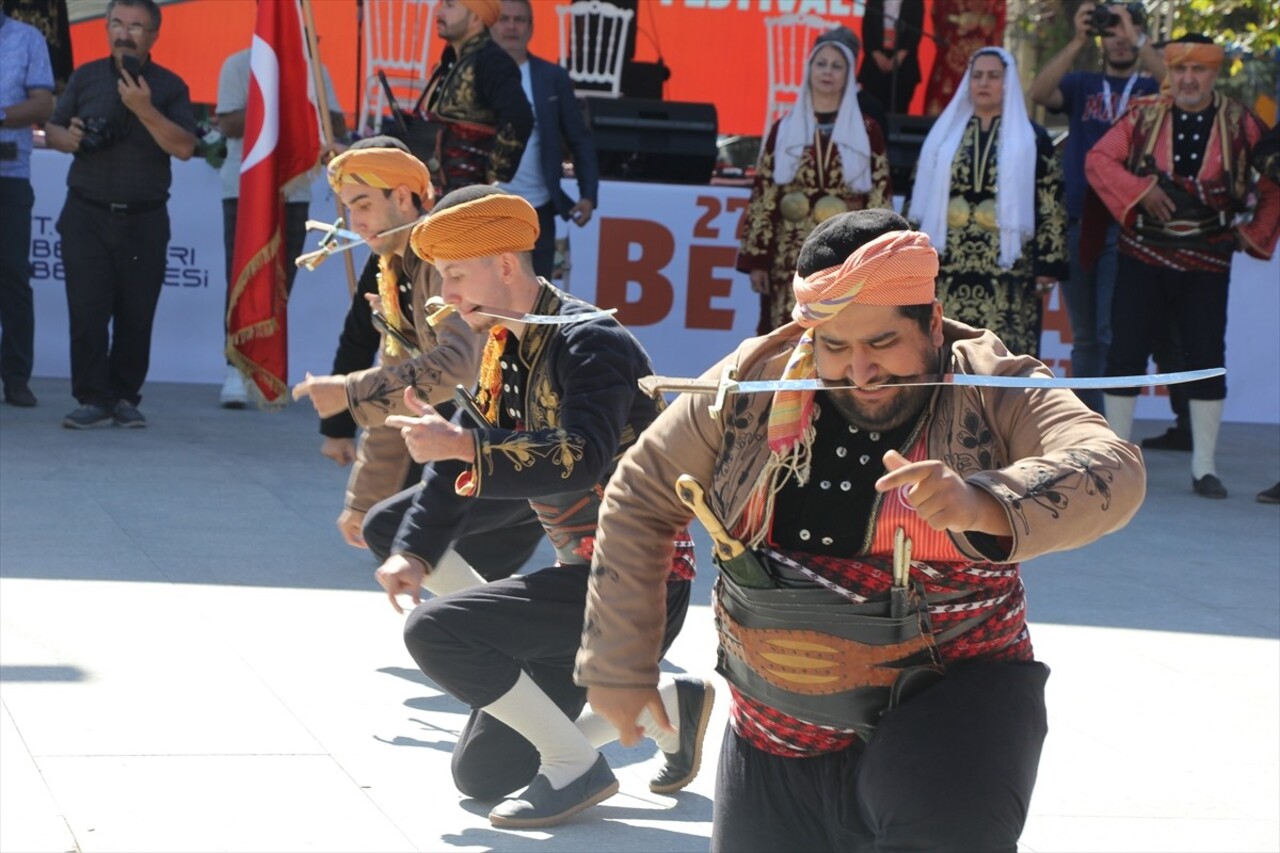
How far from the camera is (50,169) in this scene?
10164 mm

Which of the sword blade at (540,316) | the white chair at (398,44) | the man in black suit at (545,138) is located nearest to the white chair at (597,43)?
the white chair at (398,44)

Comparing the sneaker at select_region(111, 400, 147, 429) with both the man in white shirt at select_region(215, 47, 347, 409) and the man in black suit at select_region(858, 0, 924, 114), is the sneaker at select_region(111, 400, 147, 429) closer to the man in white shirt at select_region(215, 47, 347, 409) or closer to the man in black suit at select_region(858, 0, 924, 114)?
the man in white shirt at select_region(215, 47, 347, 409)

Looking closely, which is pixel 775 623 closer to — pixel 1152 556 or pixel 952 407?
pixel 952 407

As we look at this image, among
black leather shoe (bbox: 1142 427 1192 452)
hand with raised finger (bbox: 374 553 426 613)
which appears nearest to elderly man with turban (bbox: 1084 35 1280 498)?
black leather shoe (bbox: 1142 427 1192 452)

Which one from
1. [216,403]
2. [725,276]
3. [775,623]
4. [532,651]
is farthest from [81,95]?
[775,623]

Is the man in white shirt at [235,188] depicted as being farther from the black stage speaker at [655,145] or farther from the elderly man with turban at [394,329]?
the elderly man with turban at [394,329]

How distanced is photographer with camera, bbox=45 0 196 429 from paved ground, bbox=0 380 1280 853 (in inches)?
32.7

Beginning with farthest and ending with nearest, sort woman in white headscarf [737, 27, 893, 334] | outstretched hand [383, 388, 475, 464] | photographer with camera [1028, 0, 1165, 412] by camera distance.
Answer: photographer with camera [1028, 0, 1165, 412] → woman in white headscarf [737, 27, 893, 334] → outstretched hand [383, 388, 475, 464]

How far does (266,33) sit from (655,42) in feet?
17.4

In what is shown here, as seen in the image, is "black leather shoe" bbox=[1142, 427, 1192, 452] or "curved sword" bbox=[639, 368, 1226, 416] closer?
"curved sword" bbox=[639, 368, 1226, 416]

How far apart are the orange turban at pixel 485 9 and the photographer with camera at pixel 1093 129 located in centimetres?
296

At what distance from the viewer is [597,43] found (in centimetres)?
1298

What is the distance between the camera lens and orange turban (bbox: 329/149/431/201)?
5.30 metres

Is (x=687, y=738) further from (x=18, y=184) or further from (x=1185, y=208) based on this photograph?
(x=18, y=184)
